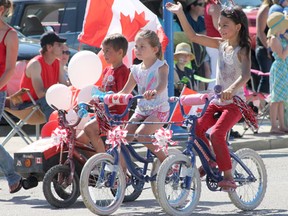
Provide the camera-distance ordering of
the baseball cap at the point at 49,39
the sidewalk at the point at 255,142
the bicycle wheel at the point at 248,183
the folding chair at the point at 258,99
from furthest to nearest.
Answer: the folding chair at the point at 258,99, the sidewalk at the point at 255,142, the baseball cap at the point at 49,39, the bicycle wheel at the point at 248,183

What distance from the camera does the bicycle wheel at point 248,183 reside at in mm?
8750

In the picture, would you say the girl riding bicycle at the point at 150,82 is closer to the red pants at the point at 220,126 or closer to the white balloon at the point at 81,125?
the red pants at the point at 220,126

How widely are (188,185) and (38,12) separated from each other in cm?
899

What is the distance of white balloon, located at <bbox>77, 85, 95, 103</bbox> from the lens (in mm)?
9445

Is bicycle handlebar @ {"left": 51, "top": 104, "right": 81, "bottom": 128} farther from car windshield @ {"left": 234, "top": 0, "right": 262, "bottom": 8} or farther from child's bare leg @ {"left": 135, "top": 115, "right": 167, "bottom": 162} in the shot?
car windshield @ {"left": 234, "top": 0, "right": 262, "bottom": 8}

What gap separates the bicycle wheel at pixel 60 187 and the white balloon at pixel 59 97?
2.46 feet

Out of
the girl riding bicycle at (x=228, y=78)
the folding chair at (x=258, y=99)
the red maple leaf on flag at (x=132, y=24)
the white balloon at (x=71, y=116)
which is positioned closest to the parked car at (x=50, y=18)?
the folding chair at (x=258, y=99)

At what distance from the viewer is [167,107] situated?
345 inches

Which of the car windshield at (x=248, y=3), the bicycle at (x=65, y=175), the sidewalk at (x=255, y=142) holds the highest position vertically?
the bicycle at (x=65, y=175)

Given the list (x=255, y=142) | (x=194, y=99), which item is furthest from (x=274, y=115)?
(x=194, y=99)

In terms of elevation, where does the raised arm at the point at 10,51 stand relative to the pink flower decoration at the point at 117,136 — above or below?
above

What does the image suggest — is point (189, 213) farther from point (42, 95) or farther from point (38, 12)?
point (38, 12)

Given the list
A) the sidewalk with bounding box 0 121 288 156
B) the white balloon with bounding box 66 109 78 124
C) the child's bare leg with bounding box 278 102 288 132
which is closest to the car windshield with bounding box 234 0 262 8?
the child's bare leg with bounding box 278 102 288 132

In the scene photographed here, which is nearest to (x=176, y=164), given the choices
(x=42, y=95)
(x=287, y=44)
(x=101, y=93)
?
(x=101, y=93)
